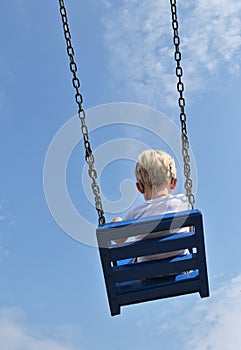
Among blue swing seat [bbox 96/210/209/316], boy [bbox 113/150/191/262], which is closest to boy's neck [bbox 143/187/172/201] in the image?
boy [bbox 113/150/191/262]

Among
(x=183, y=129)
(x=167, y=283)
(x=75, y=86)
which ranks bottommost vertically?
(x=167, y=283)

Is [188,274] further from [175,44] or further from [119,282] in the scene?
[175,44]

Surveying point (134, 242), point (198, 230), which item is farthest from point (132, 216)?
point (198, 230)

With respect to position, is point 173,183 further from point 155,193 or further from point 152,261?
point 152,261

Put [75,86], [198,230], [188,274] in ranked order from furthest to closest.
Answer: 1. [75,86]
2. [188,274]
3. [198,230]

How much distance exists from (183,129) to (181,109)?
0.16m

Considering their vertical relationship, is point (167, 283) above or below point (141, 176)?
below

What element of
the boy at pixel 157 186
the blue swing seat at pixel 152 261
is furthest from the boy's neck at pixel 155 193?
the blue swing seat at pixel 152 261

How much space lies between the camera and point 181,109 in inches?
167

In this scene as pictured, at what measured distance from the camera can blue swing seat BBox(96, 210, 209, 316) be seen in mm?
3684

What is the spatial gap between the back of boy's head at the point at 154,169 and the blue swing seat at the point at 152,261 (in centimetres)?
35

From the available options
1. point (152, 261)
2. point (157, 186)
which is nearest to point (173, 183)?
point (157, 186)

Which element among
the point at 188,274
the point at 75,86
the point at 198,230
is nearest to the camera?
the point at 198,230

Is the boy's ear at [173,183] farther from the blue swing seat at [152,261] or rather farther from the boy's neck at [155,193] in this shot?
the blue swing seat at [152,261]
